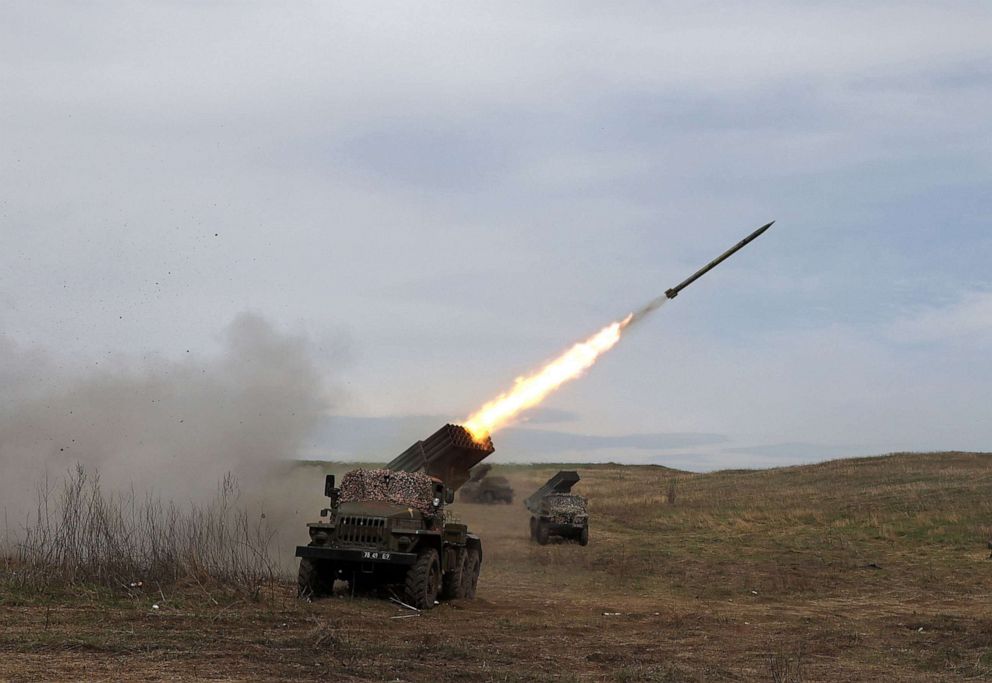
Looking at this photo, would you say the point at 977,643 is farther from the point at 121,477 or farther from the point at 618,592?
the point at 121,477

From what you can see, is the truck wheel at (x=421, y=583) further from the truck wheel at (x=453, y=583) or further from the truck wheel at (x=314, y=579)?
the truck wheel at (x=314, y=579)

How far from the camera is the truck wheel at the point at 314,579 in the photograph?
20578mm

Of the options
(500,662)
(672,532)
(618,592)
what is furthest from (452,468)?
(672,532)

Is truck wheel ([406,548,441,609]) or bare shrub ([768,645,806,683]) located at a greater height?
truck wheel ([406,548,441,609])

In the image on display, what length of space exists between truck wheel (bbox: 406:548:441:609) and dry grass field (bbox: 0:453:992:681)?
1.22ft

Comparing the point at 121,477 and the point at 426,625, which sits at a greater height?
the point at 121,477

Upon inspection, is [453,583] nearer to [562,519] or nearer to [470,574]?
[470,574]

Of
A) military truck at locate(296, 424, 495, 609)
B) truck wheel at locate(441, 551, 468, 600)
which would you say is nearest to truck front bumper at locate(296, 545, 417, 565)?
military truck at locate(296, 424, 495, 609)

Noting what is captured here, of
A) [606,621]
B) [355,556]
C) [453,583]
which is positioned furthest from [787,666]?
[453,583]

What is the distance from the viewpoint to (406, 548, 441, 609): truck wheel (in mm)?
20266

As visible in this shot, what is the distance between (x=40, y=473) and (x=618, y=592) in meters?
16.5

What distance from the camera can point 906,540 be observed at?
36281mm

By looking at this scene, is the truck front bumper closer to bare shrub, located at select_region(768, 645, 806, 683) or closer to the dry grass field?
the dry grass field

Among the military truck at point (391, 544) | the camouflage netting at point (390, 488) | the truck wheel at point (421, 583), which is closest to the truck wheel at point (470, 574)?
the military truck at point (391, 544)
